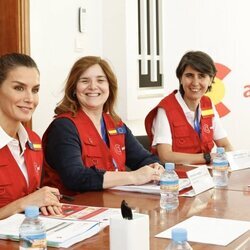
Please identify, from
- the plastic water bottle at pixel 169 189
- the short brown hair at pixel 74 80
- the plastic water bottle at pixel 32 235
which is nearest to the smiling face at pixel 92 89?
the short brown hair at pixel 74 80

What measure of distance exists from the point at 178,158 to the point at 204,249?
5.38 ft

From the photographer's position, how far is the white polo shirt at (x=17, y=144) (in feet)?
6.79

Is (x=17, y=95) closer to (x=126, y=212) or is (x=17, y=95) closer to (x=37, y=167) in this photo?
(x=37, y=167)

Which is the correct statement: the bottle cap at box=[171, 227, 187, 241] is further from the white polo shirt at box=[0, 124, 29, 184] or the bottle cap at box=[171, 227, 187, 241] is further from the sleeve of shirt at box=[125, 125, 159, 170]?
the sleeve of shirt at box=[125, 125, 159, 170]

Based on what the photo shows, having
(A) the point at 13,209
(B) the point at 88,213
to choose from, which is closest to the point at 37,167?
(A) the point at 13,209

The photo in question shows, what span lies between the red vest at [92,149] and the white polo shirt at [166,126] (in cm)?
58

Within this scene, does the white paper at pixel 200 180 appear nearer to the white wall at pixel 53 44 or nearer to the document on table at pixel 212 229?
the document on table at pixel 212 229

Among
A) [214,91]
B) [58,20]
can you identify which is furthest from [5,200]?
[214,91]

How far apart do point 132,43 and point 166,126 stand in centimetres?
117

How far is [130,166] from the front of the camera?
287 cm

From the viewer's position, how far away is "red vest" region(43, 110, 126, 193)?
8.28ft

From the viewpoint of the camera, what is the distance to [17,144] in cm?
213


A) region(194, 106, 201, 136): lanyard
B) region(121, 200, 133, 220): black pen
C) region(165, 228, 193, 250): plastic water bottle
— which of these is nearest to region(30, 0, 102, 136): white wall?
region(194, 106, 201, 136): lanyard

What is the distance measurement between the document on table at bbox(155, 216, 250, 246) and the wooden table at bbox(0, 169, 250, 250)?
0.09 feet
